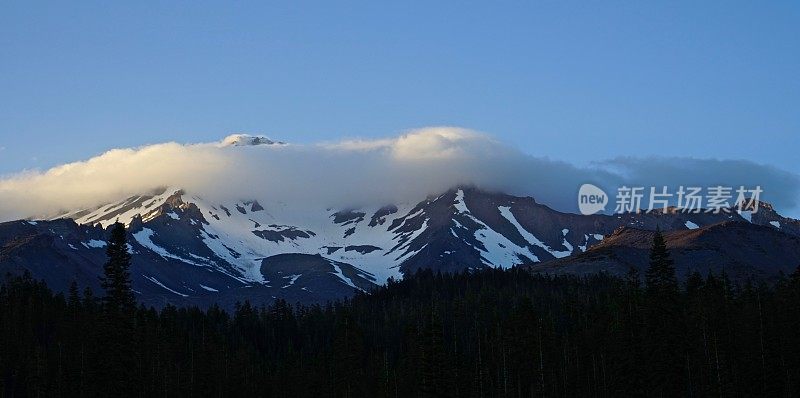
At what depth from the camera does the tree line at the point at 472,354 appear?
97250 millimetres

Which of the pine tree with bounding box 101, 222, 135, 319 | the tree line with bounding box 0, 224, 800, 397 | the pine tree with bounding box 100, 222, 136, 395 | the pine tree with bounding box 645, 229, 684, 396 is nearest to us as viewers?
the pine tree with bounding box 100, 222, 136, 395

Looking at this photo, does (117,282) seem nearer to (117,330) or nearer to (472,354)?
(117,330)

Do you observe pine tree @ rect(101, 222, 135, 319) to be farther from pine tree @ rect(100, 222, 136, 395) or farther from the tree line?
the tree line

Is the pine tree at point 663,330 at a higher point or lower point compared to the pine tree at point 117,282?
lower

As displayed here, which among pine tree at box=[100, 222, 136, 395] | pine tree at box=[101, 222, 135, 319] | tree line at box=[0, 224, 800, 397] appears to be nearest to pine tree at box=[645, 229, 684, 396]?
tree line at box=[0, 224, 800, 397]

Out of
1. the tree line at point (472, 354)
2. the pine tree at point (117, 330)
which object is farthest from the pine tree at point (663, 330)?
the pine tree at point (117, 330)

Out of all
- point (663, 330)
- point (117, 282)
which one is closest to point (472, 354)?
point (663, 330)

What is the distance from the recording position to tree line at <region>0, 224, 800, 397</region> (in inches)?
3829

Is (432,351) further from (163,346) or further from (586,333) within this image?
(163,346)

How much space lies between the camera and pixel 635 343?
3915 inches

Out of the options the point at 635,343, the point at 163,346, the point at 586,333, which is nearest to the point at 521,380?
the point at 586,333

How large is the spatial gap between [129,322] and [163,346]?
8278 centimetres

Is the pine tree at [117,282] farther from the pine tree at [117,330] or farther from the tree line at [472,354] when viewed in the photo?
the tree line at [472,354]

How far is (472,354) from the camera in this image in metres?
173
